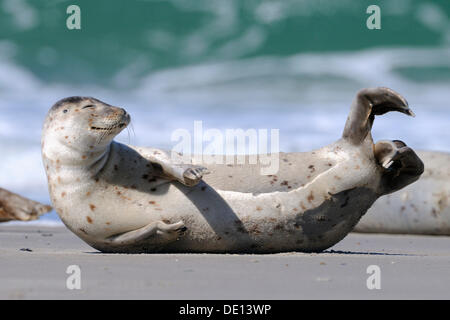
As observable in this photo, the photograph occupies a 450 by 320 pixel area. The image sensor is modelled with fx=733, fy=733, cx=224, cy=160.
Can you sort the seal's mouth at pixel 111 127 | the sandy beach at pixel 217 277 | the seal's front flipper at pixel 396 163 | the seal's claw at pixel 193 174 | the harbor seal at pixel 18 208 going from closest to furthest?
the sandy beach at pixel 217 277, the seal's claw at pixel 193 174, the seal's mouth at pixel 111 127, the seal's front flipper at pixel 396 163, the harbor seal at pixel 18 208

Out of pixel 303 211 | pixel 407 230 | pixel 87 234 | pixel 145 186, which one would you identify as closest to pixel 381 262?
pixel 303 211

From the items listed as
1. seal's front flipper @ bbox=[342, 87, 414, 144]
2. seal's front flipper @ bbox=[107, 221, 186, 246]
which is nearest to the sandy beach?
seal's front flipper @ bbox=[107, 221, 186, 246]

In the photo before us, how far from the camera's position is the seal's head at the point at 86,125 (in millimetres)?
5023

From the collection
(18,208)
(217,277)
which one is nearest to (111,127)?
(217,277)

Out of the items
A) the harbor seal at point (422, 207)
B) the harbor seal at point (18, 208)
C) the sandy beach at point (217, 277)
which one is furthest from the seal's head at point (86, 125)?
the harbor seal at point (18, 208)

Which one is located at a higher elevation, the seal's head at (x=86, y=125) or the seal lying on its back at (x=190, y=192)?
the seal's head at (x=86, y=125)

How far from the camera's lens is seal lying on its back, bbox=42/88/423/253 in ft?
16.7

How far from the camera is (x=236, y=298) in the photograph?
3.06 meters

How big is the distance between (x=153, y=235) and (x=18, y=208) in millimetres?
8311

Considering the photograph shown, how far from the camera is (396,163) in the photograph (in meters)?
5.74

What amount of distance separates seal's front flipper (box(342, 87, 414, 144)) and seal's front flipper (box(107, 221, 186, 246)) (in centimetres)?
160

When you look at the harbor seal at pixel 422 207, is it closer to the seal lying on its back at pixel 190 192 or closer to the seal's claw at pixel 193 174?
the seal lying on its back at pixel 190 192

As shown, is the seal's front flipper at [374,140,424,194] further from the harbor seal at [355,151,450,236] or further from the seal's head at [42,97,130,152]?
the harbor seal at [355,151,450,236]

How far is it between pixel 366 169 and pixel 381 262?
1.03 meters
